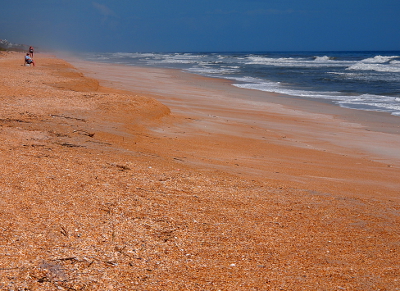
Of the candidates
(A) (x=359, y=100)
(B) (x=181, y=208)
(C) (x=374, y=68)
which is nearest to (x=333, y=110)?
(A) (x=359, y=100)

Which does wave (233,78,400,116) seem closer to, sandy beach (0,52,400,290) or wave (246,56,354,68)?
sandy beach (0,52,400,290)

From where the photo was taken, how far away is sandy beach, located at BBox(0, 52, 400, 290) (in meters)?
3.16

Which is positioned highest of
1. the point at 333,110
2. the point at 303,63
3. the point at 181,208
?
the point at 303,63

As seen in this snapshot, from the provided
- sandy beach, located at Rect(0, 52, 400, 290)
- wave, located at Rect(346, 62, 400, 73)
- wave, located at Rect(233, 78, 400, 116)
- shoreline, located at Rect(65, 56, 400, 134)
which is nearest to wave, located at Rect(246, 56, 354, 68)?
wave, located at Rect(346, 62, 400, 73)

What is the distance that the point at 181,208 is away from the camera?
14.6 ft

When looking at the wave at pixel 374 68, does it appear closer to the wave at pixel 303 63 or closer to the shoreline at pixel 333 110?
the wave at pixel 303 63

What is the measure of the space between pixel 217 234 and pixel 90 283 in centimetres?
142

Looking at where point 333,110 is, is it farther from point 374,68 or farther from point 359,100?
point 374,68

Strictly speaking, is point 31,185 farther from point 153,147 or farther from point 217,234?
point 153,147

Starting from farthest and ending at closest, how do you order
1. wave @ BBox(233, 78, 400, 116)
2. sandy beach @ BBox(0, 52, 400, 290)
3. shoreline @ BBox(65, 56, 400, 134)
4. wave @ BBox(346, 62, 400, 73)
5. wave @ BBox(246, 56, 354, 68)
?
1. wave @ BBox(246, 56, 354, 68)
2. wave @ BBox(346, 62, 400, 73)
3. wave @ BBox(233, 78, 400, 116)
4. shoreline @ BBox(65, 56, 400, 134)
5. sandy beach @ BBox(0, 52, 400, 290)

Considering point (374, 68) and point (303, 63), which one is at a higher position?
point (303, 63)

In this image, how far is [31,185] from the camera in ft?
15.0

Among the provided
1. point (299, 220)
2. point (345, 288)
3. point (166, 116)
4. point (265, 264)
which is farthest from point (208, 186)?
point (166, 116)

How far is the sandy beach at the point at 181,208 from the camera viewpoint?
3.16 meters
